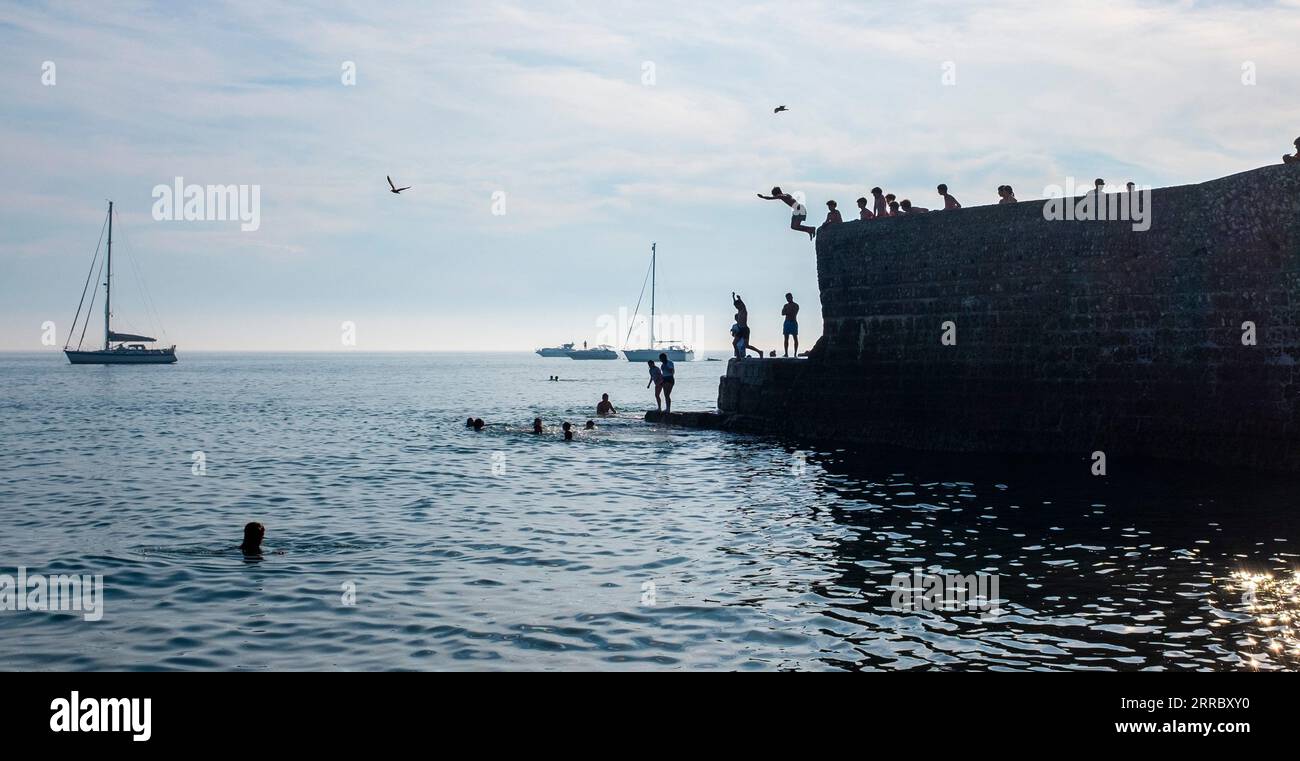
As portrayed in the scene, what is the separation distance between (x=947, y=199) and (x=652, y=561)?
15.5 m

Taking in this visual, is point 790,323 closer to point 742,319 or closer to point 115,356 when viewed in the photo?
point 742,319

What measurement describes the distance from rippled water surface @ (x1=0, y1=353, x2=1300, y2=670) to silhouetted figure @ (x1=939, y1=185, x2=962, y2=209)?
5984 millimetres

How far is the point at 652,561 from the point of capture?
41.5ft

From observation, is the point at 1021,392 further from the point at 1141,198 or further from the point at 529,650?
the point at 529,650

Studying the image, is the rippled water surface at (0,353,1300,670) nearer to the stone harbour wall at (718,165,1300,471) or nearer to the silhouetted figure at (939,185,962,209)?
the stone harbour wall at (718,165,1300,471)

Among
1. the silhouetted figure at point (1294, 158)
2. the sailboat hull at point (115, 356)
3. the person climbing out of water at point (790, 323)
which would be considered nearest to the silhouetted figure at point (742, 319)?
the person climbing out of water at point (790, 323)

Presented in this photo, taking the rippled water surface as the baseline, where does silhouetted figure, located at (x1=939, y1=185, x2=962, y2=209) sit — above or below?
above

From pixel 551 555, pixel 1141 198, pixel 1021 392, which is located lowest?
pixel 551 555

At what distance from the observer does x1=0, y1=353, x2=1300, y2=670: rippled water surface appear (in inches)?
340

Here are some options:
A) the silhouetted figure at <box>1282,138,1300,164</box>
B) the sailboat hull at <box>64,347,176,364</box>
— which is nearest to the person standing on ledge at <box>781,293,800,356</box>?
the silhouetted figure at <box>1282,138,1300,164</box>
